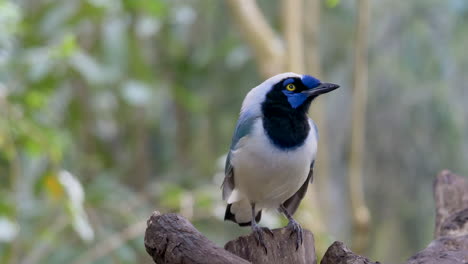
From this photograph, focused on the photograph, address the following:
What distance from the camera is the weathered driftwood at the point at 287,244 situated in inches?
101

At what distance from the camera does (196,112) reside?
711cm

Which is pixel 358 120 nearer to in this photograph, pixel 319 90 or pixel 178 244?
pixel 319 90

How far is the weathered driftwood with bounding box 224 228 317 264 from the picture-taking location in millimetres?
2949

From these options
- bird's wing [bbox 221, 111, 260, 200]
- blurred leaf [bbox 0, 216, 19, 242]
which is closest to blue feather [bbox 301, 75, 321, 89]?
bird's wing [bbox 221, 111, 260, 200]

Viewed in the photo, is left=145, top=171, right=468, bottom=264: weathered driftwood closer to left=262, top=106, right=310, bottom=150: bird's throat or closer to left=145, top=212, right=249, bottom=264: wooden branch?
left=145, top=212, right=249, bottom=264: wooden branch

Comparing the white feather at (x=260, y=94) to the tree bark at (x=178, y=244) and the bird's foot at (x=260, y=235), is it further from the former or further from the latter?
the tree bark at (x=178, y=244)

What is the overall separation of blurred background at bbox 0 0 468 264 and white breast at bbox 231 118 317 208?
1.62 m

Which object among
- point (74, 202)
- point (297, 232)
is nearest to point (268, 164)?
point (297, 232)

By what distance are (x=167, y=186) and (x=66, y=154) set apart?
904 mm

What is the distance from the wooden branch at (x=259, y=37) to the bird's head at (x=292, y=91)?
2.09m

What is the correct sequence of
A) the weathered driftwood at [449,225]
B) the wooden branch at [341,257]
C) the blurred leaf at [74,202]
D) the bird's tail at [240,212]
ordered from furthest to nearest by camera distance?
1. the blurred leaf at [74,202]
2. the bird's tail at [240,212]
3. the weathered driftwood at [449,225]
4. the wooden branch at [341,257]

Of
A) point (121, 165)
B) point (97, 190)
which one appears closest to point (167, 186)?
point (97, 190)

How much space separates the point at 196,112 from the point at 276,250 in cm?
419

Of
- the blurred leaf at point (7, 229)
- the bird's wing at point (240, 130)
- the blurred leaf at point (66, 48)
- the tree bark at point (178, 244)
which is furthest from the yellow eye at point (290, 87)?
the blurred leaf at point (7, 229)
